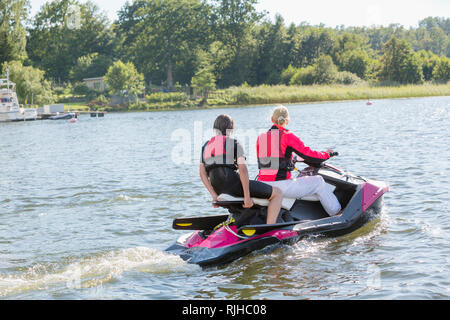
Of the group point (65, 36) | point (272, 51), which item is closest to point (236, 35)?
point (272, 51)

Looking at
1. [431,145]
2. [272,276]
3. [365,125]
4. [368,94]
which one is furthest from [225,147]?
[368,94]

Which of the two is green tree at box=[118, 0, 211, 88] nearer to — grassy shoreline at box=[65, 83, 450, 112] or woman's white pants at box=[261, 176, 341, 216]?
grassy shoreline at box=[65, 83, 450, 112]

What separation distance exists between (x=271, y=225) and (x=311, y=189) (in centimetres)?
81

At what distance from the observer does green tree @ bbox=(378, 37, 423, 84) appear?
290ft

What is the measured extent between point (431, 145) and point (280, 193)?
50.5 feet

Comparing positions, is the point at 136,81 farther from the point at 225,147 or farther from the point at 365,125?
the point at 225,147

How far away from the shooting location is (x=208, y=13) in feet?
350

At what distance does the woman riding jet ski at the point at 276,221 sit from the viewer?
7.63m

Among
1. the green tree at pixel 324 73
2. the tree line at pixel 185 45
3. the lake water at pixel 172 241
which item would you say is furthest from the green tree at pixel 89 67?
the lake water at pixel 172 241

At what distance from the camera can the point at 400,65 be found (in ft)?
293

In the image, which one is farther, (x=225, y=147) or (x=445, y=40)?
(x=445, y=40)

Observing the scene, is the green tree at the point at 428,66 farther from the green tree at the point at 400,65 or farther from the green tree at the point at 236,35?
the green tree at the point at 236,35

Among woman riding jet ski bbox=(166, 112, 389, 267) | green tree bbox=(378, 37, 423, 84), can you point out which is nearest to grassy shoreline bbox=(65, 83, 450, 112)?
green tree bbox=(378, 37, 423, 84)

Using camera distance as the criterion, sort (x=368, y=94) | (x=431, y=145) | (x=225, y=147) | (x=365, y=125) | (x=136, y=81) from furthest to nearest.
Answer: (x=136, y=81) → (x=368, y=94) → (x=365, y=125) → (x=431, y=145) → (x=225, y=147)
